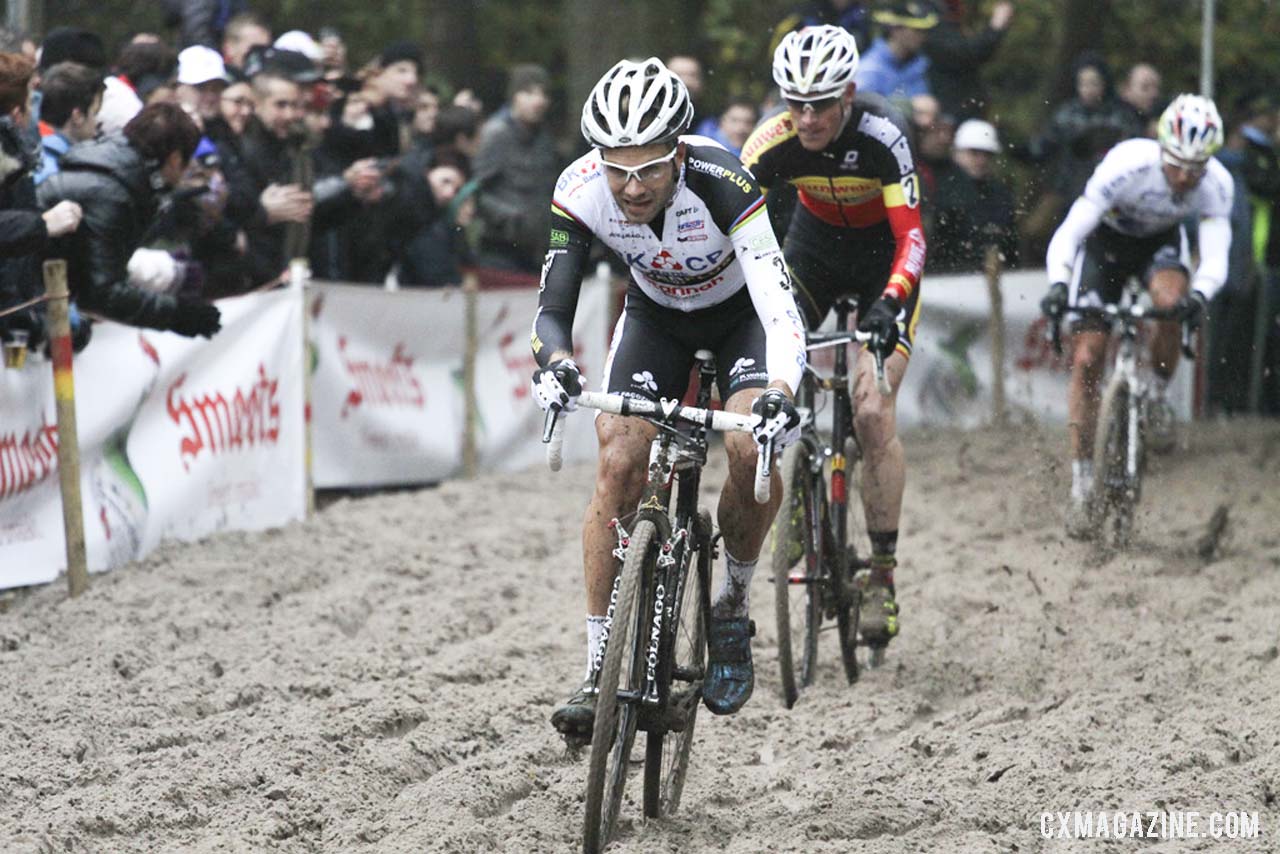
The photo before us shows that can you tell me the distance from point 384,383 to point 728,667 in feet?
20.7

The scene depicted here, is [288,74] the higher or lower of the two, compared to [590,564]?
higher

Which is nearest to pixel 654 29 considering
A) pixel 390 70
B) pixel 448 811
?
pixel 390 70

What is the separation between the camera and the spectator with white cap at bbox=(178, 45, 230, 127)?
9.59 meters

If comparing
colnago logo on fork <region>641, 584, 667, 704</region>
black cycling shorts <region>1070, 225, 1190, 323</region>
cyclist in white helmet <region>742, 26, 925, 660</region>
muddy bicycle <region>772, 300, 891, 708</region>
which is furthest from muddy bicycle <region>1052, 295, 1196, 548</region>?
colnago logo on fork <region>641, 584, 667, 704</region>

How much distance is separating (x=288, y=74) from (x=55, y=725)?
5.02m

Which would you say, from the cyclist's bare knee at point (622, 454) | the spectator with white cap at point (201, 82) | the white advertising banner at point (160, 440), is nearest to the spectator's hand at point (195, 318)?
the white advertising banner at point (160, 440)

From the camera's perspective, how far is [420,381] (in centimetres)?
1210

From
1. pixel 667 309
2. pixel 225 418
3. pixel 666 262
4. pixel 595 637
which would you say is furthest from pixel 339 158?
pixel 595 637

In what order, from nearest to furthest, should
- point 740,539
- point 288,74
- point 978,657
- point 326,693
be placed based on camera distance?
1. point 740,539
2. point 326,693
3. point 978,657
4. point 288,74

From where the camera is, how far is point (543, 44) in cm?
2444

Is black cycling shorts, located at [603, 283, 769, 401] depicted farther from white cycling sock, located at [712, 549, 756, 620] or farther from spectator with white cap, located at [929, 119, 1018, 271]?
spectator with white cap, located at [929, 119, 1018, 271]

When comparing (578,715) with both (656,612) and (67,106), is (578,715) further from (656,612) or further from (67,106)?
(67,106)

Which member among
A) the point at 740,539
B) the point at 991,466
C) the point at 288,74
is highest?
the point at 288,74

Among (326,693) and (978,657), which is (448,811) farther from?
(978,657)
